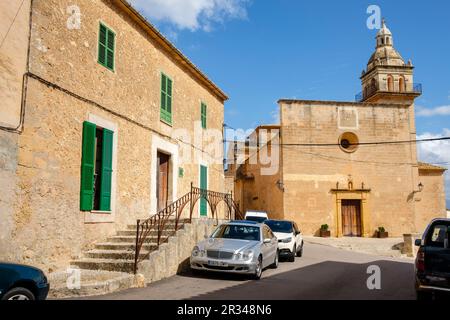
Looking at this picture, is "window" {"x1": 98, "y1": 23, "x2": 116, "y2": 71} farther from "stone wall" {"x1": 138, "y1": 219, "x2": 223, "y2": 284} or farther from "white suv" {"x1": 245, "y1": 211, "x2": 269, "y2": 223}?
"white suv" {"x1": 245, "y1": 211, "x2": 269, "y2": 223}

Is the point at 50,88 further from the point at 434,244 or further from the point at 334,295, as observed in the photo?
the point at 434,244

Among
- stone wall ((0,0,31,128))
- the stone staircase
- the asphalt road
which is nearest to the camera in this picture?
stone wall ((0,0,31,128))

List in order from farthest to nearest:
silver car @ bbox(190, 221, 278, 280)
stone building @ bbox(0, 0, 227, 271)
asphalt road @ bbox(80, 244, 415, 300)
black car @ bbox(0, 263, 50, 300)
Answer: silver car @ bbox(190, 221, 278, 280) → stone building @ bbox(0, 0, 227, 271) → asphalt road @ bbox(80, 244, 415, 300) → black car @ bbox(0, 263, 50, 300)

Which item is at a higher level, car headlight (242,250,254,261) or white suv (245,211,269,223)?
white suv (245,211,269,223)

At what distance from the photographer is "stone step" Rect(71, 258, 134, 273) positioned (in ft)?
30.3

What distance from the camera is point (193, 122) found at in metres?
16.9

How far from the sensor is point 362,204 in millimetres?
28203

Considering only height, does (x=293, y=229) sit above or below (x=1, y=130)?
below

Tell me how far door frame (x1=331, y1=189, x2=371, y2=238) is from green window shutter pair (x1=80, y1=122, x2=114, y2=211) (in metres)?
19.7

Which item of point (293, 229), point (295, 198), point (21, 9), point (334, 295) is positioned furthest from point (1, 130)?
point (295, 198)

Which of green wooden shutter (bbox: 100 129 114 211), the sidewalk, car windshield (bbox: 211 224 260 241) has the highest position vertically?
green wooden shutter (bbox: 100 129 114 211)

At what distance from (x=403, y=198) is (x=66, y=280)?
25.2 metres

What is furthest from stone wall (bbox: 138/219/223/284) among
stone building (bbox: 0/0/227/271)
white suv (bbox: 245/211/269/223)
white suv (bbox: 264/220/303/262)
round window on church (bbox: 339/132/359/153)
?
round window on church (bbox: 339/132/359/153)

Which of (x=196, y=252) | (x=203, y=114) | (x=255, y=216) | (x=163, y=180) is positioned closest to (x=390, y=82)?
(x=255, y=216)
